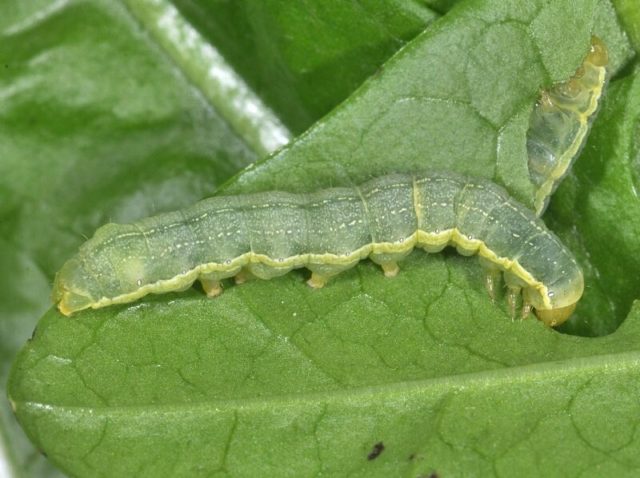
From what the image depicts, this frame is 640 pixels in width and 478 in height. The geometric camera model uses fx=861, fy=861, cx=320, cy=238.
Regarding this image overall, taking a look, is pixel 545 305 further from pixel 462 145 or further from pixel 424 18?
pixel 424 18

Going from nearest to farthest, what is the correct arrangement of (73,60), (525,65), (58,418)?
1. (58,418)
2. (525,65)
3. (73,60)

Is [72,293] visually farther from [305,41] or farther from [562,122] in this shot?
[562,122]

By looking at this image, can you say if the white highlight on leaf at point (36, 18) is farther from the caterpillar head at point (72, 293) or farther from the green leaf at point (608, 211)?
the green leaf at point (608, 211)

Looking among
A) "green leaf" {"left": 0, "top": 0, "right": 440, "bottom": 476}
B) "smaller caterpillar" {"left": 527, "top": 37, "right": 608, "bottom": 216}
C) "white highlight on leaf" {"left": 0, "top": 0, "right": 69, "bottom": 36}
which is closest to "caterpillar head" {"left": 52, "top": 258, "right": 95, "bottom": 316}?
"green leaf" {"left": 0, "top": 0, "right": 440, "bottom": 476}

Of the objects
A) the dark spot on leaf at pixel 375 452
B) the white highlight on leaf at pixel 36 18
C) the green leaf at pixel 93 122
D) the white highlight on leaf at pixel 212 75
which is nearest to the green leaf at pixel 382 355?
the dark spot on leaf at pixel 375 452

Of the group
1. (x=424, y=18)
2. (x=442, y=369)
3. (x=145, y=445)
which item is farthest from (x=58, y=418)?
(x=424, y=18)

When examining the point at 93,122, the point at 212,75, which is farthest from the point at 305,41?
the point at 93,122
